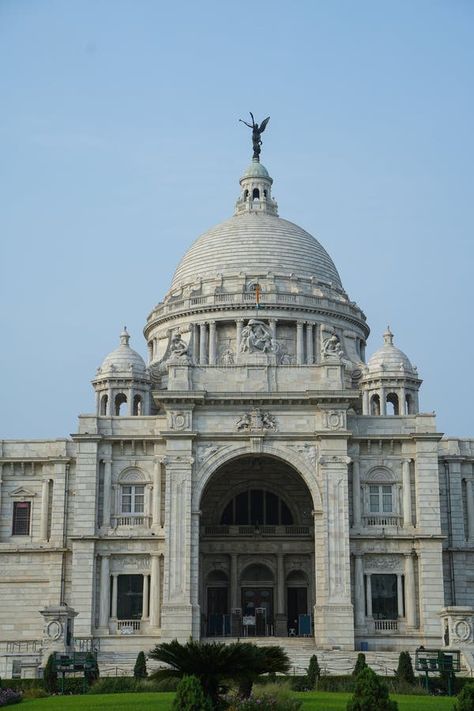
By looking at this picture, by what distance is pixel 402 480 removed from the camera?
198 feet

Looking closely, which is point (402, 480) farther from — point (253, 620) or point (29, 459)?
point (29, 459)

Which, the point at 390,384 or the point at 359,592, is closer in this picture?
the point at 359,592

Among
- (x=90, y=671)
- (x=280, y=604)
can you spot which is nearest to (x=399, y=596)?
(x=280, y=604)

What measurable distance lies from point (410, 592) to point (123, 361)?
26105 mm

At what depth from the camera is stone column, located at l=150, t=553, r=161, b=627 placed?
5788 centimetres

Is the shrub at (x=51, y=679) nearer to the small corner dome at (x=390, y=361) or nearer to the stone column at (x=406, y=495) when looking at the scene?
the stone column at (x=406, y=495)

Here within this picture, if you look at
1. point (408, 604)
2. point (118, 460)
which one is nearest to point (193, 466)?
point (118, 460)

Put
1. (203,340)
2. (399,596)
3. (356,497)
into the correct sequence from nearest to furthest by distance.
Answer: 1. (399,596)
2. (356,497)
3. (203,340)

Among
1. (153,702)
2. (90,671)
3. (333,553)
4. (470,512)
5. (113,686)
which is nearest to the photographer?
(153,702)

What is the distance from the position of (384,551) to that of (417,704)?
952 inches

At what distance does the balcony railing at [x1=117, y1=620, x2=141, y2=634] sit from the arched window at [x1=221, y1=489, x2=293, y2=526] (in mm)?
9690

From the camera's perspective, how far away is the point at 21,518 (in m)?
64.3

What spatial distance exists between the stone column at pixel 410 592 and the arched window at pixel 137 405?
911 inches

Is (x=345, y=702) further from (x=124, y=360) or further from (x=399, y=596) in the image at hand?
(x=124, y=360)
